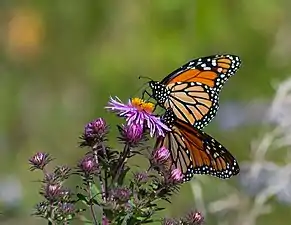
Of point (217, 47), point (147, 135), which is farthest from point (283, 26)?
point (147, 135)

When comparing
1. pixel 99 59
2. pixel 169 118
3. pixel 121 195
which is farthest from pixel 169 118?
pixel 99 59

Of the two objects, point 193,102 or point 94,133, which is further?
point 193,102

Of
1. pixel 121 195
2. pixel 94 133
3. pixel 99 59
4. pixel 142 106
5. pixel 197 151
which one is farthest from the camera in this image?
pixel 99 59

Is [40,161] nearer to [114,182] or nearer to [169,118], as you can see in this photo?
[114,182]

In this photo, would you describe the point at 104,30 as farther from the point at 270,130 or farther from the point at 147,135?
the point at 147,135

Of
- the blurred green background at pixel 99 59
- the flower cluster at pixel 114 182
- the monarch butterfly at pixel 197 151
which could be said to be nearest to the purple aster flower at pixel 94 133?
the flower cluster at pixel 114 182

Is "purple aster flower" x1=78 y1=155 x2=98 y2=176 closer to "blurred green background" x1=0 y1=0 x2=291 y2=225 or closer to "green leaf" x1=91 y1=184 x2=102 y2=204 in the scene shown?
"green leaf" x1=91 y1=184 x2=102 y2=204
